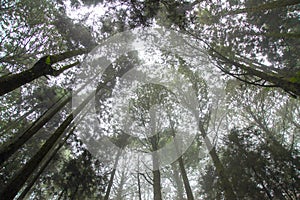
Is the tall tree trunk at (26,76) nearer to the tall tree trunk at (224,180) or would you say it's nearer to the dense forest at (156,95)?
the dense forest at (156,95)

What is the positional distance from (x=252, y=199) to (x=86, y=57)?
10.2 metres

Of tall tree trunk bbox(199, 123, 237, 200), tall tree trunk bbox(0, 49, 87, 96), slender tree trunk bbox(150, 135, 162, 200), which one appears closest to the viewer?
tall tree trunk bbox(0, 49, 87, 96)

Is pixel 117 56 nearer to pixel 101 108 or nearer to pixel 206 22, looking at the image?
pixel 101 108

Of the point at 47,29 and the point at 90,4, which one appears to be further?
the point at 47,29

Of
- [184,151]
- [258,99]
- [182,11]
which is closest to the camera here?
[182,11]

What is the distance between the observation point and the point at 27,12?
10.2 meters

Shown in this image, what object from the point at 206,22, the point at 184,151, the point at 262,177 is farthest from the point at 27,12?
the point at 262,177

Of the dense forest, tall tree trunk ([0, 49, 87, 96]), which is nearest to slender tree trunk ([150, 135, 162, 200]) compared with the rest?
the dense forest

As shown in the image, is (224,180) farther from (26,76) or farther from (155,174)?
(26,76)

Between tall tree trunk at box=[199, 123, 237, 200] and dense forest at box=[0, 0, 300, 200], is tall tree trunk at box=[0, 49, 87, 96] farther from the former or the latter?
tall tree trunk at box=[199, 123, 237, 200]

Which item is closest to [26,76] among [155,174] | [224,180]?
[155,174]

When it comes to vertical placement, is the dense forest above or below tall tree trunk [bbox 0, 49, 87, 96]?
above

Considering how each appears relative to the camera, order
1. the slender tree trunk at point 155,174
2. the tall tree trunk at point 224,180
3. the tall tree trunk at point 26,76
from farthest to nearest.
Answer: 1. the slender tree trunk at point 155,174
2. the tall tree trunk at point 224,180
3. the tall tree trunk at point 26,76

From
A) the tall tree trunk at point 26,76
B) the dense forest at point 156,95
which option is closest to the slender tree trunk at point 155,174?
the dense forest at point 156,95
